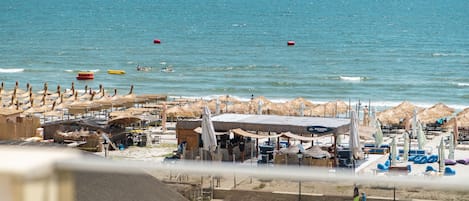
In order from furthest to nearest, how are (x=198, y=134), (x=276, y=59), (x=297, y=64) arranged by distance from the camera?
(x=276, y=59), (x=297, y=64), (x=198, y=134)

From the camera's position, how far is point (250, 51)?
258 ft

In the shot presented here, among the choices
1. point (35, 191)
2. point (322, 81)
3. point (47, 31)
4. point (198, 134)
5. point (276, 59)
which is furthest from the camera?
point (47, 31)

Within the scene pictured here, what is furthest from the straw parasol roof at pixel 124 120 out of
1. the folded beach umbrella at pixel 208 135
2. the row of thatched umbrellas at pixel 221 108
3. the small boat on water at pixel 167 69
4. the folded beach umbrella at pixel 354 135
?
the small boat on water at pixel 167 69

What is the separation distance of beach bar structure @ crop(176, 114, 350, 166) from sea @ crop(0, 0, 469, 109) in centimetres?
2171

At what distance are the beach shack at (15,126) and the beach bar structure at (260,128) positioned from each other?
4.73 metres

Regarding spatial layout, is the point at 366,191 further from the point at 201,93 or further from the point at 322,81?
the point at 322,81

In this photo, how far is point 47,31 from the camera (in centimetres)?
10819

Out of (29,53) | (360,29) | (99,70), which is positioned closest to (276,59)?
(99,70)

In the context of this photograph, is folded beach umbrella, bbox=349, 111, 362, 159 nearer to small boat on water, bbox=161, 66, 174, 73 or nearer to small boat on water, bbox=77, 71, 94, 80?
small boat on water, bbox=77, 71, 94, 80

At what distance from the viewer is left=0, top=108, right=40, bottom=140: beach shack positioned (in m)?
22.9

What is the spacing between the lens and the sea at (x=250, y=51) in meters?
49.3

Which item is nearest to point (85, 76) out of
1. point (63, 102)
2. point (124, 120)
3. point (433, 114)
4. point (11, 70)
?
point (11, 70)

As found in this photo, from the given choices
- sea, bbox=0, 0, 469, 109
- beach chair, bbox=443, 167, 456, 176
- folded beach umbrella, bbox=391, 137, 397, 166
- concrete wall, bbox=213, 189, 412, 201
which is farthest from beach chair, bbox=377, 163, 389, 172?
sea, bbox=0, 0, 469, 109

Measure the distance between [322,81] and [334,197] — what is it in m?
51.0
